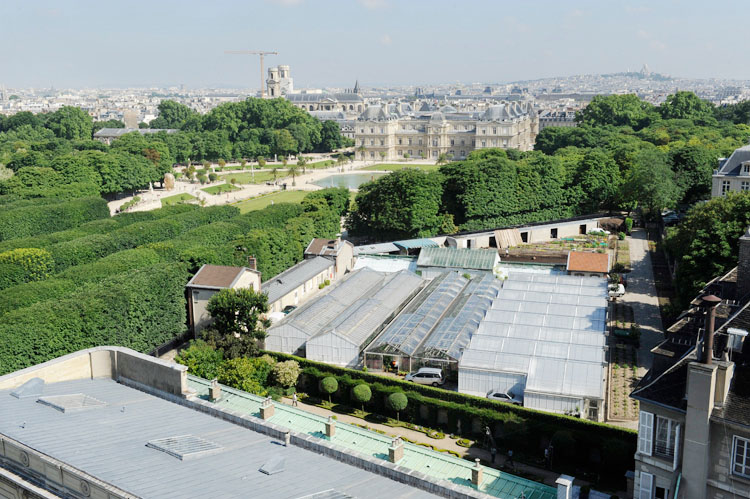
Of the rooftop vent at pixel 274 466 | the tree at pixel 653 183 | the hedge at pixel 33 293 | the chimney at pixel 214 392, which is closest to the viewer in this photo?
the rooftop vent at pixel 274 466

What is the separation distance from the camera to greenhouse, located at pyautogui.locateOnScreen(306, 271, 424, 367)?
37188 mm

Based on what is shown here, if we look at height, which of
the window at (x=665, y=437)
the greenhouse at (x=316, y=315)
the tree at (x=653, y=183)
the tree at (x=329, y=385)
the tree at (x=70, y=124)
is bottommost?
the tree at (x=329, y=385)

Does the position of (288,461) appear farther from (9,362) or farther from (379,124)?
(379,124)

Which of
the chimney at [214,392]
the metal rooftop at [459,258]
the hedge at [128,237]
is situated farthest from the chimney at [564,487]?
the hedge at [128,237]

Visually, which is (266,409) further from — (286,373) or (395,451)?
(286,373)

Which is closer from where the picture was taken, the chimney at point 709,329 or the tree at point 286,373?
the chimney at point 709,329

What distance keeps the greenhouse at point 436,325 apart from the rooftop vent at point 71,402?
17.3 metres

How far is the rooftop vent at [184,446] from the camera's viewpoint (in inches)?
691

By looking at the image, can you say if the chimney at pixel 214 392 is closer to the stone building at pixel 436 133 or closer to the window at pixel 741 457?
the window at pixel 741 457

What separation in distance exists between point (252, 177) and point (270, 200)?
2432 centimetres

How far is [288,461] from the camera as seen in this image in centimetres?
1792

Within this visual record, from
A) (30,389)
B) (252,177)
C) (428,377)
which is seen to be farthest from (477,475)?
(252,177)

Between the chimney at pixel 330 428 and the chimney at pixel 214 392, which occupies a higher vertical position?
the chimney at pixel 214 392

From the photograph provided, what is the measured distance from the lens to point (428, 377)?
1364 inches
